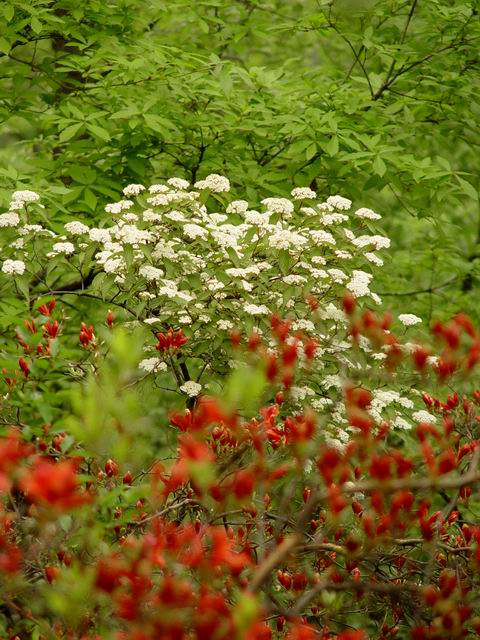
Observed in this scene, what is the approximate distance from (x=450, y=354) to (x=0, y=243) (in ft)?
8.26

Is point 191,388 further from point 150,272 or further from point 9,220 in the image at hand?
point 9,220

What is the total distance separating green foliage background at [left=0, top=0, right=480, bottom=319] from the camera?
4508 millimetres

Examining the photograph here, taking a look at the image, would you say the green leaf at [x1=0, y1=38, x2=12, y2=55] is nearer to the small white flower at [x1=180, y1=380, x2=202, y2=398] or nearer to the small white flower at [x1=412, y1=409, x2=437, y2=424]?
the small white flower at [x1=180, y1=380, x2=202, y2=398]

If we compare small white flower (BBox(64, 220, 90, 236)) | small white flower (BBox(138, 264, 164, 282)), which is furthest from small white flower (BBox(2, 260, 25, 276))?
small white flower (BBox(138, 264, 164, 282))

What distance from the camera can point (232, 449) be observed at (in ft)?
8.73

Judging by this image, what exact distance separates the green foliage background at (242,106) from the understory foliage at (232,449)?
531 millimetres

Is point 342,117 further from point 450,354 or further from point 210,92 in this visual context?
point 450,354

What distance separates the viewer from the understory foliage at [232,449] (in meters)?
1.65

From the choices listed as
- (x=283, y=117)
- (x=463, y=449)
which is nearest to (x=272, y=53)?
(x=283, y=117)

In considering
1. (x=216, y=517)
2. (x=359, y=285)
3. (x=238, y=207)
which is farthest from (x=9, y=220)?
(x=216, y=517)

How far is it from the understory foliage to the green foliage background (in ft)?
1.74

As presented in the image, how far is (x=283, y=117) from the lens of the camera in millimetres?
4488

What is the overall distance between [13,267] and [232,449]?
151 cm

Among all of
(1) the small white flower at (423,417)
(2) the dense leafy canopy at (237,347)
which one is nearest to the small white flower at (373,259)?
(2) the dense leafy canopy at (237,347)
